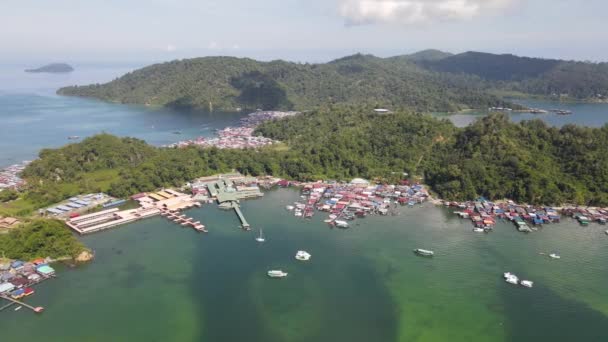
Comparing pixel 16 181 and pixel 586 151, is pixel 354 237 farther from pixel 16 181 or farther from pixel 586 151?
pixel 16 181

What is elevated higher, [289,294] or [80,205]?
[80,205]

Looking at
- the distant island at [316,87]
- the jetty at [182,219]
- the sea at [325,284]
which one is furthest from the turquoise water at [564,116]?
the jetty at [182,219]

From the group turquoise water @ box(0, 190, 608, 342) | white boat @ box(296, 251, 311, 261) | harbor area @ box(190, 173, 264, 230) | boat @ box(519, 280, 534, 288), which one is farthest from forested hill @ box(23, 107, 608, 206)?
white boat @ box(296, 251, 311, 261)

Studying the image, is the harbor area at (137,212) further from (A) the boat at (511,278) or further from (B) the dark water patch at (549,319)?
(B) the dark water patch at (549,319)

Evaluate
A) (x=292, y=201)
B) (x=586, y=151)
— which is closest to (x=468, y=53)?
(x=586, y=151)

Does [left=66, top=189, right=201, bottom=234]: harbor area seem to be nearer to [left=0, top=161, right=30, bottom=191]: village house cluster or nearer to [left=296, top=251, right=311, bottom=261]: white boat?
[left=0, top=161, right=30, bottom=191]: village house cluster

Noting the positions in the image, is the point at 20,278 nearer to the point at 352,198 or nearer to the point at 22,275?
the point at 22,275

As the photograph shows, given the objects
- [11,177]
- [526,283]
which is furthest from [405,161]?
[11,177]
